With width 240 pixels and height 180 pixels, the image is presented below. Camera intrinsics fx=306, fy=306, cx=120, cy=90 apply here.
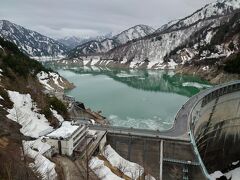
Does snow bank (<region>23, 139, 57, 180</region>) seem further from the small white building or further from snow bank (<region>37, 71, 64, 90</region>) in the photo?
snow bank (<region>37, 71, 64, 90</region>)

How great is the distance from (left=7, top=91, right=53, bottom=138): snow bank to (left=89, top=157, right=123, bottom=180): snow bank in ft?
27.7

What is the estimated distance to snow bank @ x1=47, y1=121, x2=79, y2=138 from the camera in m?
38.7

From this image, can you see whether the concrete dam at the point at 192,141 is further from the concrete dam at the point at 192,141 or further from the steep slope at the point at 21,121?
the steep slope at the point at 21,121

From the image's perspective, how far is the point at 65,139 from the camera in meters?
37.6

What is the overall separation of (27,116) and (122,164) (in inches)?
615

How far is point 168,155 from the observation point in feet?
134

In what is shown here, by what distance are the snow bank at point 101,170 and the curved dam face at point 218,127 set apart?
16.8m

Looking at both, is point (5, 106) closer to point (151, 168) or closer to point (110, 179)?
point (110, 179)

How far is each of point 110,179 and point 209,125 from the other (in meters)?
24.6

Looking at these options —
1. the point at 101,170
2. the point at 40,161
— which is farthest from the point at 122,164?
the point at 40,161

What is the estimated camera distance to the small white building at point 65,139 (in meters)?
37.7

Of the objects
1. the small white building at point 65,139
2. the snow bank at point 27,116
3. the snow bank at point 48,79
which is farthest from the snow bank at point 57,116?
the snow bank at point 48,79

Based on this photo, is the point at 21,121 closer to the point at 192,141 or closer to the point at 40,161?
the point at 40,161

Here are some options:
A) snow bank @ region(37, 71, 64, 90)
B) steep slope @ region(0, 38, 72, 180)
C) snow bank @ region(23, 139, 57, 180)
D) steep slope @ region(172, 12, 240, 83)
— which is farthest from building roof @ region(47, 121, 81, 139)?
steep slope @ region(172, 12, 240, 83)
